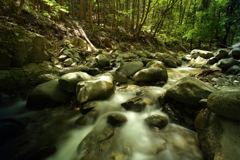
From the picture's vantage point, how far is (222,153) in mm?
1694

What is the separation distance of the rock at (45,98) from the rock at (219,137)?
154 inches

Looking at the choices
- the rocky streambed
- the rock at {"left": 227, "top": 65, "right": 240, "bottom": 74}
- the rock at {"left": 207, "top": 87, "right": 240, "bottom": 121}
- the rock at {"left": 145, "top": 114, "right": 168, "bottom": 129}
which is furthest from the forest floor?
the rock at {"left": 227, "top": 65, "right": 240, "bottom": 74}

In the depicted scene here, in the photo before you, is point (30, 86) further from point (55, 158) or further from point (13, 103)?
point (55, 158)

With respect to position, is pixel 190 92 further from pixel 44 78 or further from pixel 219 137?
pixel 44 78

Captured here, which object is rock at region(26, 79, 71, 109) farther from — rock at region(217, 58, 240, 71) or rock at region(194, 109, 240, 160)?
rock at region(217, 58, 240, 71)

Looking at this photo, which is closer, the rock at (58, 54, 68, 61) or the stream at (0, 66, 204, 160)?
the stream at (0, 66, 204, 160)

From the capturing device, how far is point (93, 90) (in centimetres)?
353

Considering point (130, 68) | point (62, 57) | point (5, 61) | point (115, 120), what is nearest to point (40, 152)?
point (115, 120)

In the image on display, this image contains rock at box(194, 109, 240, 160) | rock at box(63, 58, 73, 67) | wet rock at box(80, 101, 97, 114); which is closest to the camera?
rock at box(194, 109, 240, 160)

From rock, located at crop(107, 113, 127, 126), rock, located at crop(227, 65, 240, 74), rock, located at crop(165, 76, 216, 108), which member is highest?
rock, located at crop(227, 65, 240, 74)

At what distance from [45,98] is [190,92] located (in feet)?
13.7

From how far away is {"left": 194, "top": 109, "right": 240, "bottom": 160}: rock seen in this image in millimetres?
1678

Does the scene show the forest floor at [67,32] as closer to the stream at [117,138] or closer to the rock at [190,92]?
the stream at [117,138]

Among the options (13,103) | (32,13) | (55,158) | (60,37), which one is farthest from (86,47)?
(55,158)
